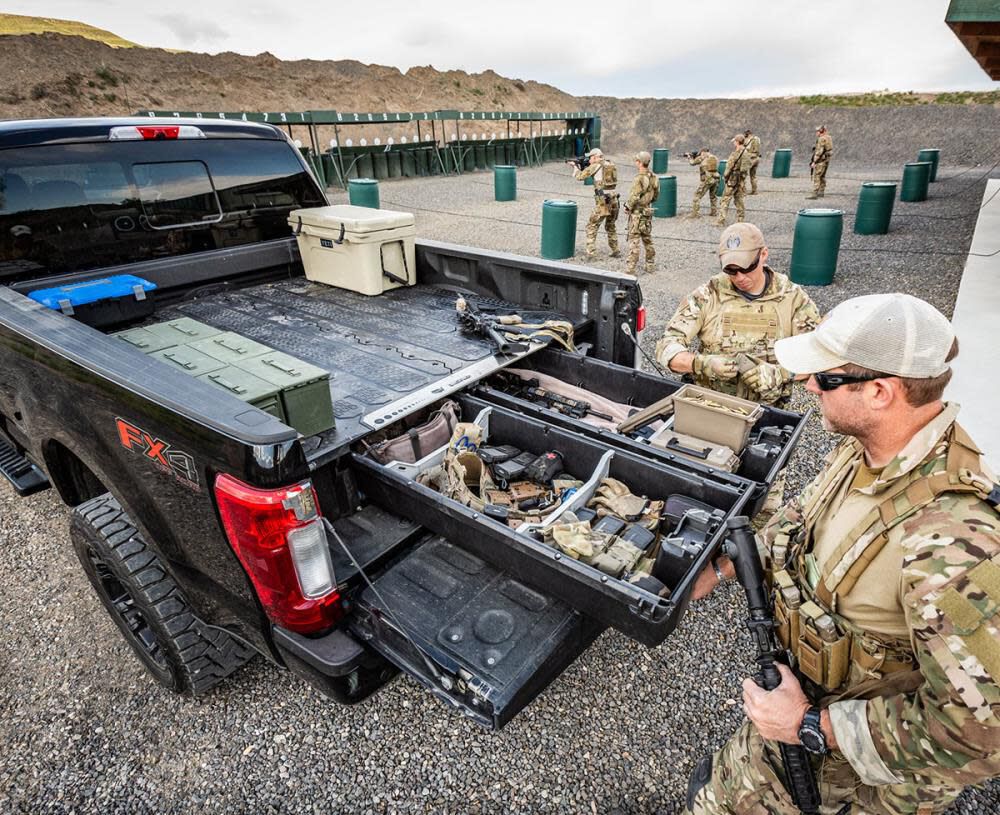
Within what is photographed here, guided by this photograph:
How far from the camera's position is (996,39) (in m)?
9.69

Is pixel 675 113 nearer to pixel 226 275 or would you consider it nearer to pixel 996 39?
pixel 996 39

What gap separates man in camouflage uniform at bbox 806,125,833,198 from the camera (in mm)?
15594

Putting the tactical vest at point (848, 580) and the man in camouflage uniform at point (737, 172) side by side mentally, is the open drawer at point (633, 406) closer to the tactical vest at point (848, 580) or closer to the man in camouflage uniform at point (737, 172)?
the tactical vest at point (848, 580)

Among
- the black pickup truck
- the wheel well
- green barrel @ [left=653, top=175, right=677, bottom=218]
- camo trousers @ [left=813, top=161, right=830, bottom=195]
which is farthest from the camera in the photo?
camo trousers @ [left=813, top=161, right=830, bottom=195]

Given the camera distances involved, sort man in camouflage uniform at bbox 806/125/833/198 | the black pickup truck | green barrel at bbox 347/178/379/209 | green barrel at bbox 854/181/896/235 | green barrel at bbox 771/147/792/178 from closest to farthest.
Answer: the black pickup truck → green barrel at bbox 854/181/896/235 → green barrel at bbox 347/178/379/209 → man in camouflage uniform at bbox 806/125/833/198 → green barrel at bbox 771/147/792/178

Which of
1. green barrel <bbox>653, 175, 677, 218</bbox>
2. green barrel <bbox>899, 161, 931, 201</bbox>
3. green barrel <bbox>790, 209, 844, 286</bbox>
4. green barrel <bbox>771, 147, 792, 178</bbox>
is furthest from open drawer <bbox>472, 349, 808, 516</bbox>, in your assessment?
green barrel <bbox>771, 147, 792, 178</bbox>

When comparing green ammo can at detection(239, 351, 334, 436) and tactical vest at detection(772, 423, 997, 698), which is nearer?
tactical vest at detection(772, 423, 997, 698)

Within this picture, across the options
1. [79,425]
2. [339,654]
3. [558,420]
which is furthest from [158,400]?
[558,420]

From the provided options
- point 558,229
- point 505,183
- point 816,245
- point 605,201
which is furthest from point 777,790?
point 505,183

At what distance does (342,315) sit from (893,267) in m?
9.13

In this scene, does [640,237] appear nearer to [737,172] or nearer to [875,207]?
[737,172]

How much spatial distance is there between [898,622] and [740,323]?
7.31ft

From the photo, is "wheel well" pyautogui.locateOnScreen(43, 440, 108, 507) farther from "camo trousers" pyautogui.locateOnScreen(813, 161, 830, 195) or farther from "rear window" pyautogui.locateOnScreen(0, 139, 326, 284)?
"camo trousers" pyautogui.locateOnScreen(813, 161, 830, 195)

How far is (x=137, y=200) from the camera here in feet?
11.5
